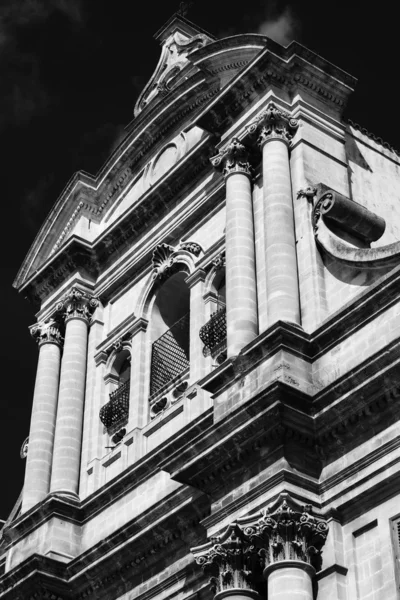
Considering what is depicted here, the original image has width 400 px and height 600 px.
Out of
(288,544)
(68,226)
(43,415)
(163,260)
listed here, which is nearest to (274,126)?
(163,260)

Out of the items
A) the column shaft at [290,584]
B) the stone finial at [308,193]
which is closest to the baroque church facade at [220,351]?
the column shaft at [290,584]

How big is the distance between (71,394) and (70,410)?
19.2 inches

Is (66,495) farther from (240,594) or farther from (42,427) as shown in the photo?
(240,594)

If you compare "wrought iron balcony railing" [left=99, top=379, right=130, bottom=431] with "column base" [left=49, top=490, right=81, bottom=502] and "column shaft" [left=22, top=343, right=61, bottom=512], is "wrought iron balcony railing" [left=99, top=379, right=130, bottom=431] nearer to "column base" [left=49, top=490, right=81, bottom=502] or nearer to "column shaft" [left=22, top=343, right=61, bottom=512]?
"column shaft" [left=22, top=343, right=61, bottom=512]

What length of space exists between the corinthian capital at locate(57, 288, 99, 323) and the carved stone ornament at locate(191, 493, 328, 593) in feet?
38.6

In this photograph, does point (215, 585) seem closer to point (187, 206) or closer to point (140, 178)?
point (187, 206)

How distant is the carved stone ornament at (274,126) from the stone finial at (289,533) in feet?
29.7

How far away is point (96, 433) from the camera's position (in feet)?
98.7

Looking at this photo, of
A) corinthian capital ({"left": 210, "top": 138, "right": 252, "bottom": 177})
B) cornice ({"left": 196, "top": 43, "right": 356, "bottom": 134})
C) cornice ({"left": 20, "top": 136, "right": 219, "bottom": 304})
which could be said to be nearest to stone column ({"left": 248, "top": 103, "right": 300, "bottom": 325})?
corinthian capital ({"left": 210, "top": 138, "right": 252, "bottom": 177})

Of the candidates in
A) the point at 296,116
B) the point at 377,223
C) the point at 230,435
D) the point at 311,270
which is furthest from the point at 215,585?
the point at 296,116

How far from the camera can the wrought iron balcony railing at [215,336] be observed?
27141mm

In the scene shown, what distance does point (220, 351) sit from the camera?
27141 millimetres

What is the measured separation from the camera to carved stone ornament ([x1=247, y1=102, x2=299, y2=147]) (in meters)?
27.0

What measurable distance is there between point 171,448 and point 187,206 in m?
7.25
